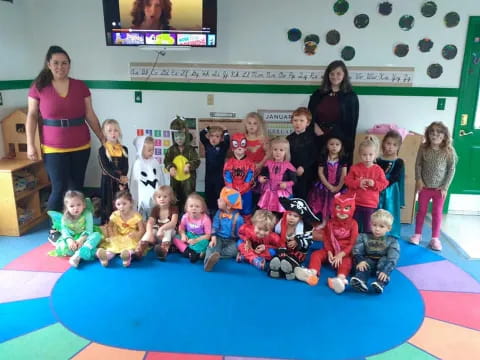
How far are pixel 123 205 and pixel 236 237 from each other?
1098mm

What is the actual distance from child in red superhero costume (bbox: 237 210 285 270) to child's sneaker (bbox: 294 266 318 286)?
0.33m

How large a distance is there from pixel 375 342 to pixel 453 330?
610mm

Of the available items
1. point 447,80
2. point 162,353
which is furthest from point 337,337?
point 447,80

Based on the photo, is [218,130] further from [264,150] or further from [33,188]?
[33,188]

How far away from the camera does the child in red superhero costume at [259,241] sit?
3.55 metres

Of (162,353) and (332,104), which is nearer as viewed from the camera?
(162,353)

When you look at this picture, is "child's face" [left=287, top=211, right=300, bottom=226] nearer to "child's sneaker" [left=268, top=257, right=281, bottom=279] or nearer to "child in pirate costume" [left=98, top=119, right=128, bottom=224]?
"child's sneaker" [left=268, top=257, right=281, bottom=279]

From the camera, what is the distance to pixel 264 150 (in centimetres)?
426

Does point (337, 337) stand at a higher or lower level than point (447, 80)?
lower

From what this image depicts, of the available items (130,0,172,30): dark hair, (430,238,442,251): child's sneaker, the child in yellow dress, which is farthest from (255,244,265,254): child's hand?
(130,0,172,30): dark hair

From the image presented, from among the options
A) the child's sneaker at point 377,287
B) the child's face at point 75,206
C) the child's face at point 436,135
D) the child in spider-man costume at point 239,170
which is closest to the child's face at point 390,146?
the child's face at point 436,135

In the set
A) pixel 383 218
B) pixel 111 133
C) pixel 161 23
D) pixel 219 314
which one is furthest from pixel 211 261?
pixel 161 23

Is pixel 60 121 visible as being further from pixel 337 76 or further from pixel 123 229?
pixel 337 76

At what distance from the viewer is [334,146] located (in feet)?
13.3
